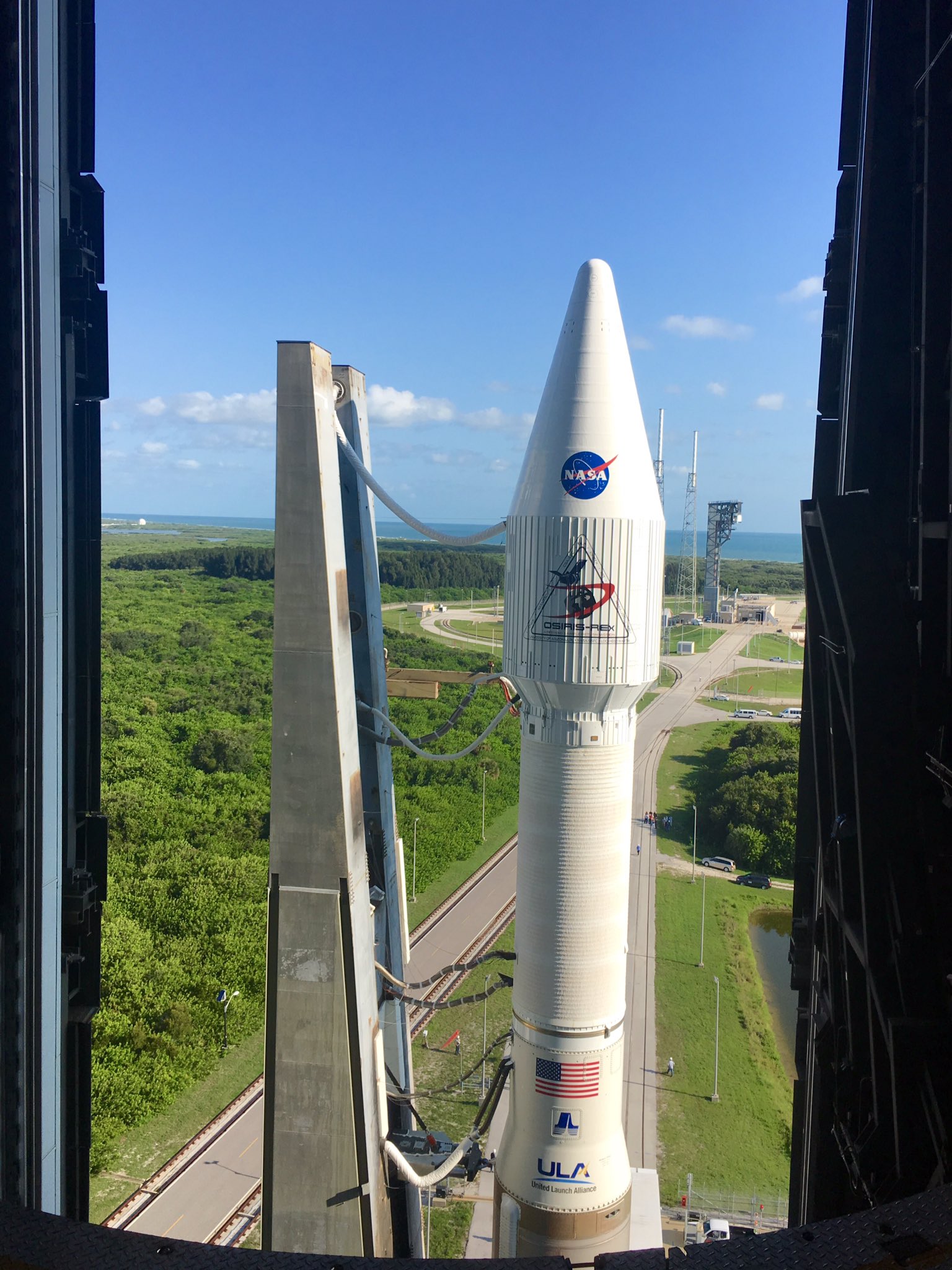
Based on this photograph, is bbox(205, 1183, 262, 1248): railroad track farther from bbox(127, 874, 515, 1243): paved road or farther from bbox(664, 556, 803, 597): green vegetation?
bbox(664, 556, 803, 597): green vegetation

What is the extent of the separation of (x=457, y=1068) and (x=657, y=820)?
19.7 meters

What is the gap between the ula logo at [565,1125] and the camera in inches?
349

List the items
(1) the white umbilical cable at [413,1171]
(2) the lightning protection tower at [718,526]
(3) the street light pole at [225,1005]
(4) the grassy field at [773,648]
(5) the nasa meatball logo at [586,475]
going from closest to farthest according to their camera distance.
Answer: (5) the nasa meatball logo at [586,475]
(1) the white umbilical cable at [413,1171]
(3) the street light pole at [225,1005]
(2) the lightning protection tower at [718,526]
(4) the grassy field at [773,648]

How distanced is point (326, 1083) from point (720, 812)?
3028 cm

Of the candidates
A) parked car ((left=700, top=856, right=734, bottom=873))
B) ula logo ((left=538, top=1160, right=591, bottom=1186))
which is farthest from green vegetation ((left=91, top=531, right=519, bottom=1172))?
ula logo ((left=538, top=1160, right=591, bottom=1186))

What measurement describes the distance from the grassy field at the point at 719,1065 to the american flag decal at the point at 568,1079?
903cm

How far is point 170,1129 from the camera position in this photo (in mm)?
17531

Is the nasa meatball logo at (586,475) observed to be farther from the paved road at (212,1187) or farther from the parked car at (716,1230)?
the parked car at (716,1230)

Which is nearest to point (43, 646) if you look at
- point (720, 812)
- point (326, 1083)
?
point (326, 1083)

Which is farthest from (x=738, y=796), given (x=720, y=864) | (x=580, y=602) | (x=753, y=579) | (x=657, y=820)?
(x=753, y=579)

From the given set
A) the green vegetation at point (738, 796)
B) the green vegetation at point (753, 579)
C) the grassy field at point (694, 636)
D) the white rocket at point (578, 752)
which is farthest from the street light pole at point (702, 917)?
the green vegetation at point (753, 579)

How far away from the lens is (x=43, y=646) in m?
6.59

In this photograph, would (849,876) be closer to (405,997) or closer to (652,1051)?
(405,997)

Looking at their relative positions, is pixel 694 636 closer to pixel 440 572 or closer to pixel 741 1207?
pixel 440 572
